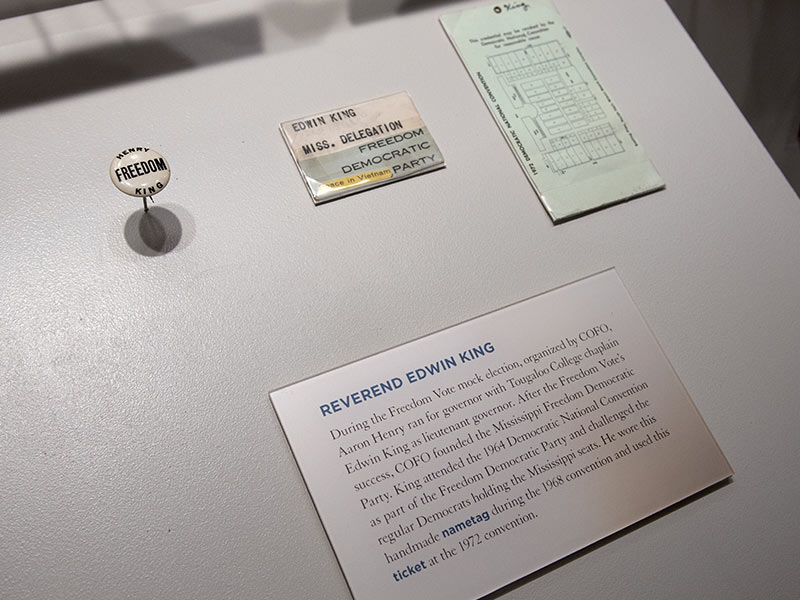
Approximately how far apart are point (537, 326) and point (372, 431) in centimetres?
33

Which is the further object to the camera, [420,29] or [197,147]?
[420,29]

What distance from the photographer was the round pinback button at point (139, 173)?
1.11 m

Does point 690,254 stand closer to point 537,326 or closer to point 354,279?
point 537,326

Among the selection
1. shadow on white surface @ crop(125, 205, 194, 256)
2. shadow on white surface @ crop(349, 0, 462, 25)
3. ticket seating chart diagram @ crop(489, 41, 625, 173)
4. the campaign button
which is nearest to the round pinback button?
the campaign button

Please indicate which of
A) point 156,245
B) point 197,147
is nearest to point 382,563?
point 156,245

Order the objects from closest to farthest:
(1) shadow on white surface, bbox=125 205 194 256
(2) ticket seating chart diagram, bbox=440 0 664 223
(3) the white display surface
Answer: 1. (3) the white display surface
2. (1) shadow on white surface, bbox=125 205 194 256
3. (2) ticket seating chart diagram, bbox=440 0 664 223

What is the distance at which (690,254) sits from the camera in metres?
1.42

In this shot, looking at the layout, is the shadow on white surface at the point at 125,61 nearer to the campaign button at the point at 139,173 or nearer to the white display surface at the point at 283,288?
the white display surface at the point at 283,288

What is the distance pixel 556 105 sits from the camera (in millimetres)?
1478

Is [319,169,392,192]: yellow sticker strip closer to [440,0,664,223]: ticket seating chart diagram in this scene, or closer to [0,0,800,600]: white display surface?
[0,0,800,600]: white display surface

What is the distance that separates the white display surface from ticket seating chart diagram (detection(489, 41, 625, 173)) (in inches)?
2.7

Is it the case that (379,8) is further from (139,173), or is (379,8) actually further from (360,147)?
(139,173)

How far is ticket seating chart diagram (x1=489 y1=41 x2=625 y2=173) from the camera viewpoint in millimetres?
1440

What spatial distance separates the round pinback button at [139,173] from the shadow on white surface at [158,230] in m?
0.12
